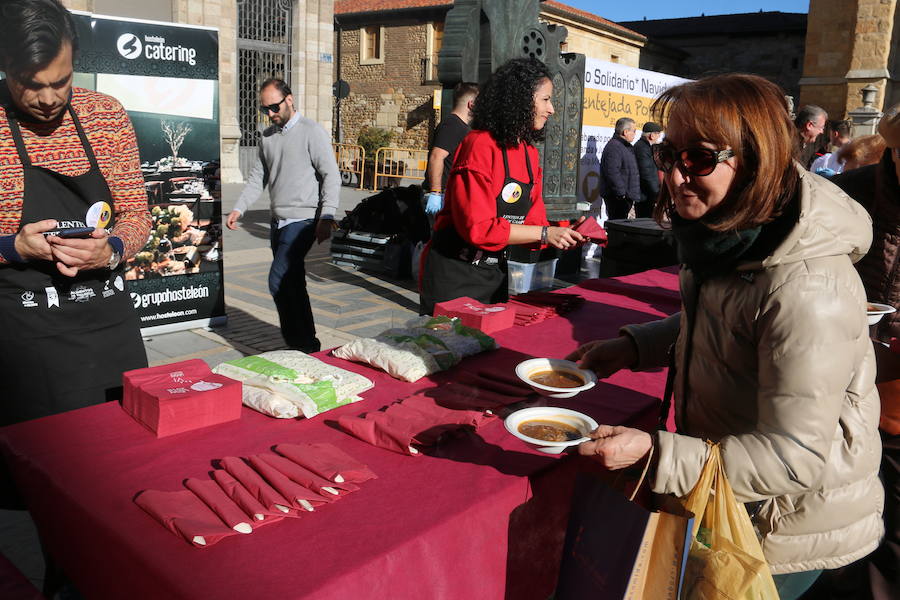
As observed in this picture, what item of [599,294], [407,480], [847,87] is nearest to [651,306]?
[599,294]

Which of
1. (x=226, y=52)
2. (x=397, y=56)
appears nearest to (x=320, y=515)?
(x=226, y=52)

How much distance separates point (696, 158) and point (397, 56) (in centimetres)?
3037

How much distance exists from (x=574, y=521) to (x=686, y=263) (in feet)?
2.11

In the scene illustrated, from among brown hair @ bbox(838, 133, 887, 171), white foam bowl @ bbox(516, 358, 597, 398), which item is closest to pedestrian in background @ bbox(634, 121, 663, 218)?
brown hair @ bbox(838, 133, 887, 171)

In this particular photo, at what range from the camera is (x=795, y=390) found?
4.57 feet

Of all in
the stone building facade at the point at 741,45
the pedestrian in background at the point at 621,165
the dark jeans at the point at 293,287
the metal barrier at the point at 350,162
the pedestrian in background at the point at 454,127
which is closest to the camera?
the dark jeans at the point at 293,287

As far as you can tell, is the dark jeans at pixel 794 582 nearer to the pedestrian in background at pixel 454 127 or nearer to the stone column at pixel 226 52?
the pedestrian in background at pixel 454 127

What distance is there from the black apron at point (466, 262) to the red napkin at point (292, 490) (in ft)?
6.73

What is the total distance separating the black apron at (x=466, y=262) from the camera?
3607 millimetres

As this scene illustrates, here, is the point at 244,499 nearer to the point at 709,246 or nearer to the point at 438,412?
the point at 438,412

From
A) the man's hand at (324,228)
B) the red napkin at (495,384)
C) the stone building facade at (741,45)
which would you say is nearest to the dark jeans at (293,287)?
the man's hand at (324,228)

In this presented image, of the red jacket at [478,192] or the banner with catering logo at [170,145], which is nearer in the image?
the red jacket at [478,192]

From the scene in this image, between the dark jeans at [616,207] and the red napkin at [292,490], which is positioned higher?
the dark jeans at [616,207]

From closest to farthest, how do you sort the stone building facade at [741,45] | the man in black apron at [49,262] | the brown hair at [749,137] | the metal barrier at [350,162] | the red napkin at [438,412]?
the brown hair at [749,137], the red napkin at [438,412], the man in black apron at [49,262], the metal barrier at [350,162], the stone building facade at [741,45]
